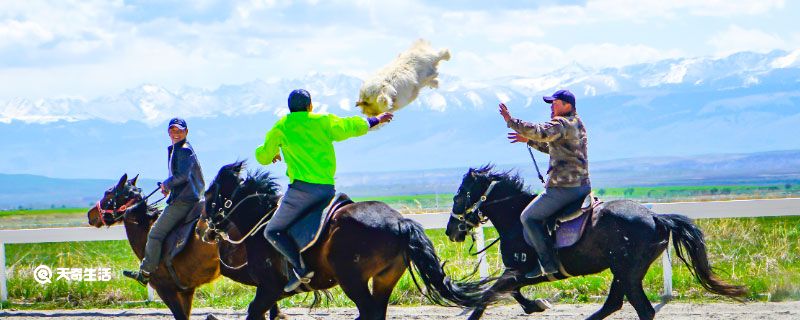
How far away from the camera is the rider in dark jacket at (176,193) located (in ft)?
35.7

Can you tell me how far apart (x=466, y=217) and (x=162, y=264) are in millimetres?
2916

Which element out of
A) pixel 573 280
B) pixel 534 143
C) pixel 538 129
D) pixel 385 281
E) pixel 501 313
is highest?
pixel 538 129

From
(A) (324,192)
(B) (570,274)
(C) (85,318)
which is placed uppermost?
(A) (324,192)

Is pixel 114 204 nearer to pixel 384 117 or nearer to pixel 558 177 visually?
pixel 384 117

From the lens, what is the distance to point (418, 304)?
538 inches

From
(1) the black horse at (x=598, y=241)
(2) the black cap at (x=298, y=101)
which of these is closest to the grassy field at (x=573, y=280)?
(1) the black horse at (x=598, y=241)

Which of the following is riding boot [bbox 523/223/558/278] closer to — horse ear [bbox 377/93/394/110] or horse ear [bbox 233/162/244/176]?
horse ear [bbox 377/93/394/110]

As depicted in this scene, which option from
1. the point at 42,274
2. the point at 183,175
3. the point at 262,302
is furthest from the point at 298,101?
the point at 42,274

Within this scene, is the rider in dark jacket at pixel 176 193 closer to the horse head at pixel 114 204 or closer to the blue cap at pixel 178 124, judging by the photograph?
the blue cap at pixel 178 124

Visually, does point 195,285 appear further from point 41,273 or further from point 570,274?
point 41,273

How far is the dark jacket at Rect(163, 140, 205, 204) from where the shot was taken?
1083cm

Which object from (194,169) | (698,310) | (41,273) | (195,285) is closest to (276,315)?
(195,285)

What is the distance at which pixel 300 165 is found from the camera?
979 centimetres

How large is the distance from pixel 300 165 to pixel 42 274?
718 centimetres
